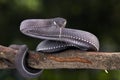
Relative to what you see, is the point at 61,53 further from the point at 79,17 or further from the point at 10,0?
the point at 79,17

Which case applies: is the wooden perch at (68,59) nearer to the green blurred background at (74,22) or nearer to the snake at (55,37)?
the snake at (55,37)

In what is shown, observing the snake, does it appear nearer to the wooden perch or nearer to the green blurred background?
the wooden perch

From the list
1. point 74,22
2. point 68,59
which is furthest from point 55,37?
point 74,22

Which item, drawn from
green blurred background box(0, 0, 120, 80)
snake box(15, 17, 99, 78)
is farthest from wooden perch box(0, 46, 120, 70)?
green blurred background box(0, 0, 120, 80)

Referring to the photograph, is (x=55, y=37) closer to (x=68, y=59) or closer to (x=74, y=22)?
(x=68, y=59)

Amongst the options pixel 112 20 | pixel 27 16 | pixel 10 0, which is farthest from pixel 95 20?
pixel 10 0

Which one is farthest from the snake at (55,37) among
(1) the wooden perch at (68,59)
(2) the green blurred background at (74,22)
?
(2) the green blurred background at (74,22)

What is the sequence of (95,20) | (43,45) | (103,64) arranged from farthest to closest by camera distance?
(95,20) < (43,45) < (103,64)
